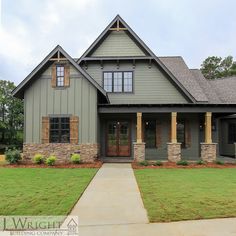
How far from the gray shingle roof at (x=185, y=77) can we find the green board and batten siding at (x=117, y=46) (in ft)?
13.7

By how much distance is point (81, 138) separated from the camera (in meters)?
14.9

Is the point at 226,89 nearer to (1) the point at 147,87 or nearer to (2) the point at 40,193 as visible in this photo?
(1) the point at 147,87

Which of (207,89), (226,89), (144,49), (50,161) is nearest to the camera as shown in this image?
(50,161)

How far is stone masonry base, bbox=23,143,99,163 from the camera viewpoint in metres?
14.7

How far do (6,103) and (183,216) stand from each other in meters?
32.7

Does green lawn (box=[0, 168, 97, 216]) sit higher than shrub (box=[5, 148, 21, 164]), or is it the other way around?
shrub (box=[5, 148, 21, 164])

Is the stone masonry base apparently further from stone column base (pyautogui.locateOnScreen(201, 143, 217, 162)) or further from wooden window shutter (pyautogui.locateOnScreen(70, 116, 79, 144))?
stone column base (pyautogui.locateOnScreen(201, 143, 217, 162))

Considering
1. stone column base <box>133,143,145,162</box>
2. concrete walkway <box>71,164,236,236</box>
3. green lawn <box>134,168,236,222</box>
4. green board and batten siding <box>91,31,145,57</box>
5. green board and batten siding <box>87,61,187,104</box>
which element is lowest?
concrete walkway <box>71,164,236,236</box>

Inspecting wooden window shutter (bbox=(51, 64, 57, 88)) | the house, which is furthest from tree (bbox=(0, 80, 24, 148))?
wooden window shutter (bbox=(51, 64, 57, 88))

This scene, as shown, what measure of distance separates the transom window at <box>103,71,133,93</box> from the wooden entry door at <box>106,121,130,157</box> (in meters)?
2.19

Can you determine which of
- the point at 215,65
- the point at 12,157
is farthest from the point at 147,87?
the point at 215,65

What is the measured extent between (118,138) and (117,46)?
233 inches

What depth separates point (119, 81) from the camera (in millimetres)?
17312

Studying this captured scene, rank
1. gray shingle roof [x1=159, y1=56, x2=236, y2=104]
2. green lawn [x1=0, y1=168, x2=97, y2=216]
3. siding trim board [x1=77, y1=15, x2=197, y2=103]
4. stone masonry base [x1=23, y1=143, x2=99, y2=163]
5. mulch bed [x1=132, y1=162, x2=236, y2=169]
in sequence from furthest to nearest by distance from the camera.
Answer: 1. gray shingle roof [x1=159, y1=56, x2=236, y2=104]
2. siding trim board [x1=77, y1=15, x2=197, y2=103]
3. stone masonry base [x1=23, y1=143, x2=99, y2=163]
4. mulch bed [x1=132, y1=162, x2=236, y2=169]
5. green lawn [x1=0, y1=168, x2=97, y2=216]
